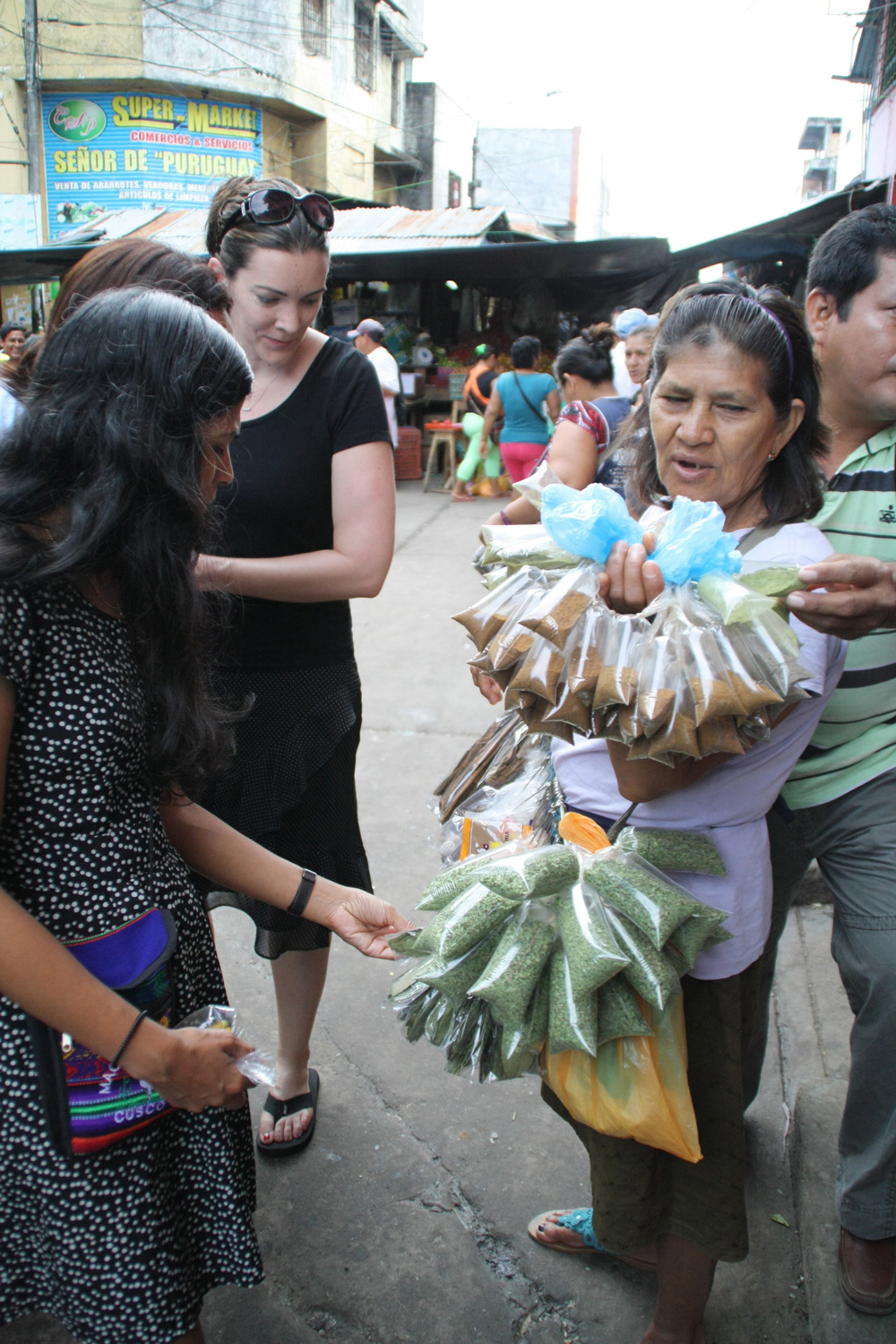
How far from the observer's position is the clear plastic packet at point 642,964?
1.17 metres

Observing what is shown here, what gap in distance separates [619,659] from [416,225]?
1293cm

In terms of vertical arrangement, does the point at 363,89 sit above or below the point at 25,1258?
above

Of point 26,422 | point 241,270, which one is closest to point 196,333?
point 26,422

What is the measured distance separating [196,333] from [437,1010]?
104 centimetres

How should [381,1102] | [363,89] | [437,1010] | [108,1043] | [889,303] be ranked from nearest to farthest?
[108,1043] < [437,1010] < [889,303] < [381,1102] < [363,89]

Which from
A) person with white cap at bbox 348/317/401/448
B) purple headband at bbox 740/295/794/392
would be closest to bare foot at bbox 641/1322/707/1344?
purple headband at bbox 740/295/794/392

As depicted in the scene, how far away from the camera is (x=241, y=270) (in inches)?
72.6

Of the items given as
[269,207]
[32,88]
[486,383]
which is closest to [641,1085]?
[269,207]

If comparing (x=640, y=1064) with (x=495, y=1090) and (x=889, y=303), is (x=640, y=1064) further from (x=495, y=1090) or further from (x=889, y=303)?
(x=889, y=303)

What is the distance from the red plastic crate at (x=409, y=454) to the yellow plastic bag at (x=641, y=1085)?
1092cm

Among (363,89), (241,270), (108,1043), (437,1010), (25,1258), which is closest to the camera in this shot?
(108,1043)

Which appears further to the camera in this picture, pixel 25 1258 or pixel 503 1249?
pixel 503 1249

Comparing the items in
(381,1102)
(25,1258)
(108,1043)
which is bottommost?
(381,1102)

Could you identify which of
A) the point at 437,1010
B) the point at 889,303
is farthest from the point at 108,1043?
the point at 889,303
